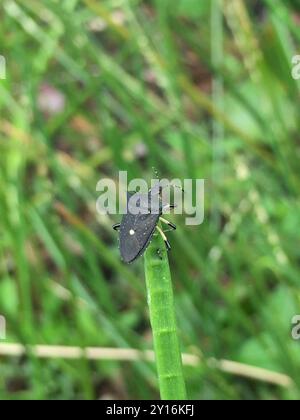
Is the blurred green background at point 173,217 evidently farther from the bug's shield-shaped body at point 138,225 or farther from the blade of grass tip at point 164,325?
the blade of grass tip at point 164,325

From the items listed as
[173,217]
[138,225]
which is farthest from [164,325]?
[173,217]

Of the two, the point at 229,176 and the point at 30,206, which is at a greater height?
the point at 229,176

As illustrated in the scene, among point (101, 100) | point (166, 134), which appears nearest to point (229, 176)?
point (166, 134)

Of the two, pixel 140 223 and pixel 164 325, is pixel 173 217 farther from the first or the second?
pixel 164 325

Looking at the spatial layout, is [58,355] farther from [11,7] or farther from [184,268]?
[11,7]

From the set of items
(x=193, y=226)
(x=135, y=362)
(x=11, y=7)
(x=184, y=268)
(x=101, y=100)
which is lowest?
(x=135, y=362)

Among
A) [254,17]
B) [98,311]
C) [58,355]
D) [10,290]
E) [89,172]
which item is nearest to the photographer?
[98,311]

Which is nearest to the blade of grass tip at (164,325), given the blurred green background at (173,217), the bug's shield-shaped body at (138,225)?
the bug's shield-shaped body at (138,225)
